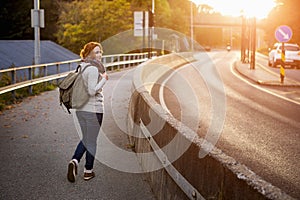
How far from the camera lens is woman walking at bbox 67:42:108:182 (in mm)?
6176

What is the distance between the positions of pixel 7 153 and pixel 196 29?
5015 inches

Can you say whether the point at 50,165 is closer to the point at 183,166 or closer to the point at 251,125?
the point at 183,166

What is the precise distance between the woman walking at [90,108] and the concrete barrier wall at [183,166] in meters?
0.65

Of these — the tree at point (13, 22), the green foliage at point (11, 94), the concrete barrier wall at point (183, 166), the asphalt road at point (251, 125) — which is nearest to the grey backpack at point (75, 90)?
the concrete barrier wall at point (183, 166)

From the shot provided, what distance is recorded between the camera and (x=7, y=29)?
56719mm

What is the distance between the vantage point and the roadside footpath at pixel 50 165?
5.69 m

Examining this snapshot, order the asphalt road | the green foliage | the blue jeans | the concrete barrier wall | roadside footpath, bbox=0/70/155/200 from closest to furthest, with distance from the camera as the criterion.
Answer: the concrete barrier wall, roadside footpath, bbox=0/70/155/200, the blue jeans, the asphalt road, the green foliage

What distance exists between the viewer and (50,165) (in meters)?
7.04

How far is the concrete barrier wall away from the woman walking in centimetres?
65

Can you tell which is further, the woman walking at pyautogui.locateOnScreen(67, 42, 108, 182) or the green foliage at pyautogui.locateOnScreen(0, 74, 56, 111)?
the green foliage at pyautogui.locateOnScreen(0, 74, 56, 111)

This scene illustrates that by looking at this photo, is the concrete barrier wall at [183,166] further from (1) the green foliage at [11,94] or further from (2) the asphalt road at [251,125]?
(1) the green foliage at [11,94]

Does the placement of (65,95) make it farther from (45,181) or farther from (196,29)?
(196,29)

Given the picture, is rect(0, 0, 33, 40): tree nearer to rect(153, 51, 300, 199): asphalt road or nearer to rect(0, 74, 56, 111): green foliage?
rect(0, 74, 56, 111): green foliage

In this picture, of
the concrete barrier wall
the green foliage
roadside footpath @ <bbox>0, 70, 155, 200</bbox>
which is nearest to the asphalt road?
the concrete barrier wall
